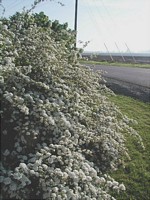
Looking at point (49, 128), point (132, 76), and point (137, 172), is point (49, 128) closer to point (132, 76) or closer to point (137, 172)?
point (137, 172)

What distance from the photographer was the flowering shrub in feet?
11.0

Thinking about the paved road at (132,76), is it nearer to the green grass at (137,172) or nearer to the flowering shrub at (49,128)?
the green grass at (137,172)

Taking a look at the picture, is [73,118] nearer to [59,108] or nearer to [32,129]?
[59,108]

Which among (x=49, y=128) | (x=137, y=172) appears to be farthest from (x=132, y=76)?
(x=49, y=128)

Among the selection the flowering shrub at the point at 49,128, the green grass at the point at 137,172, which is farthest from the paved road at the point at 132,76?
the flowering shrub at the point at 49,128

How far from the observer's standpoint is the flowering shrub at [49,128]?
336cm

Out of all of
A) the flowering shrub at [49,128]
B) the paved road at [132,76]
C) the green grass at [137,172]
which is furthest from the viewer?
the paved road at [132,76]

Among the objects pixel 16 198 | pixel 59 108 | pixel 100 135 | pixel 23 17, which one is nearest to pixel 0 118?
pixel 59 108

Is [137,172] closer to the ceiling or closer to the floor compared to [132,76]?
closer to the floor

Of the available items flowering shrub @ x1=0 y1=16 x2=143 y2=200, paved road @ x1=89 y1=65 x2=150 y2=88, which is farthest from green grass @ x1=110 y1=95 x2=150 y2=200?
paved road @ x1=89 y1=65 x2=150 y2=88

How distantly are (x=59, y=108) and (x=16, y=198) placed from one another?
1.16 metres

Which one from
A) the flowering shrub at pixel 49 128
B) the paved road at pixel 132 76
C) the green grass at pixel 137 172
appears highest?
the flowering shrub at pixel 49 128

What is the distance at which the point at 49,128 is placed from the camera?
3961mm

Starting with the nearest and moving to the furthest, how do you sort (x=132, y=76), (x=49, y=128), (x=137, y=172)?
1. (x=49, y=128)
2. (x=137, y=172)
3. (x=132, y=76)
